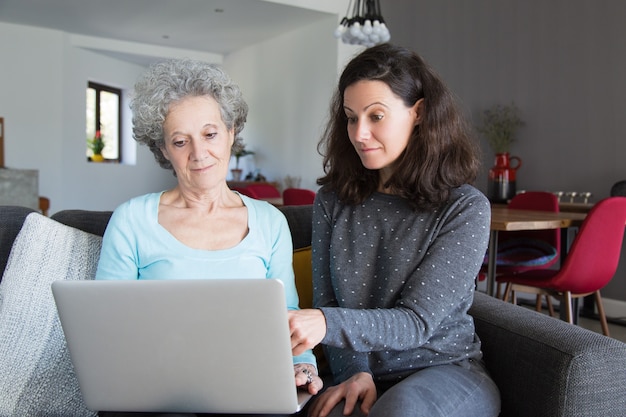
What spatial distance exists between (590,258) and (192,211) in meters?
2.32

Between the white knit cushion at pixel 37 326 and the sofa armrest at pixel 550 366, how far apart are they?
0.99 meters

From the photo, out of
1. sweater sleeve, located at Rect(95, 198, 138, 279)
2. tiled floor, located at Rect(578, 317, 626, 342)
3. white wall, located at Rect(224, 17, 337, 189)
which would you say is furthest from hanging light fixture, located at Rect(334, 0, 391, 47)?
sweater sleeve, located at Rect(95, 198, 138, 279)

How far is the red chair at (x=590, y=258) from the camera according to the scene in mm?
2996

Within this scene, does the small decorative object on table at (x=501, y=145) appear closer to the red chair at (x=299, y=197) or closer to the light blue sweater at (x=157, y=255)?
the red chair at (x=299, y=197)

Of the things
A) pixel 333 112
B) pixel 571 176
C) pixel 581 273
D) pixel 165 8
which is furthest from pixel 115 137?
pixel 333 112

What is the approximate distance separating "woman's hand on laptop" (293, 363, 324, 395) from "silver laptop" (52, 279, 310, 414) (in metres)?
0.12

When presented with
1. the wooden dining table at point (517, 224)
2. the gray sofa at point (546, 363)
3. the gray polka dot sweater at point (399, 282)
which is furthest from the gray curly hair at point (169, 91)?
Result: the wooden dining table at point (517, 224)

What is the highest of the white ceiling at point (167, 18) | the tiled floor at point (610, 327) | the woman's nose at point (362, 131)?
the white ceiling at point (167, 18)

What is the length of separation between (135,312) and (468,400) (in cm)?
69

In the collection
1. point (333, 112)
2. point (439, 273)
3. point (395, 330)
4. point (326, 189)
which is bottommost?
point (395, 330)

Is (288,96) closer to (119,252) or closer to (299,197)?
(299,197)

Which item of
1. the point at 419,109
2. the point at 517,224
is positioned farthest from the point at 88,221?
the point at 517,224

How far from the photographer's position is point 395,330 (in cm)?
124

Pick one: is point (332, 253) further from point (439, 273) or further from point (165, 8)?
point (165, 8)
